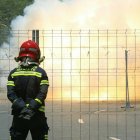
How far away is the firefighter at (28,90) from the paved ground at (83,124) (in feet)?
11.3

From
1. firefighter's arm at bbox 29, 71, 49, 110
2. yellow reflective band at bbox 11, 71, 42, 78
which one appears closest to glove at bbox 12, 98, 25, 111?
firefighter's arm at bbox 29, 71, 49, 110

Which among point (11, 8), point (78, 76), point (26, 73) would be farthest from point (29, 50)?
point (11, 8)

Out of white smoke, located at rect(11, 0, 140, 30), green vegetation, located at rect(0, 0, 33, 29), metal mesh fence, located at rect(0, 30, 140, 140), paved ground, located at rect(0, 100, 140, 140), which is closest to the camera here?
metal mesh fence, located at rect(0, 30, 140, 140)

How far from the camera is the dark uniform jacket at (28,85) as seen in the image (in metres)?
7.88

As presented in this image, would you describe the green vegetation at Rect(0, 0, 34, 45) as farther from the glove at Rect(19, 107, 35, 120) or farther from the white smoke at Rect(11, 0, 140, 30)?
the glove at Rect(19, 107, 35, 120)

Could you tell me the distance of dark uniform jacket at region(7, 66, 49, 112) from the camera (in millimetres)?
7879

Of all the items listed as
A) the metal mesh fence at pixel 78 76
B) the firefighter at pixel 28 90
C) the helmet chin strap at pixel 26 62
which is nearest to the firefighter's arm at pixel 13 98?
the firefighter at pixel 28 90

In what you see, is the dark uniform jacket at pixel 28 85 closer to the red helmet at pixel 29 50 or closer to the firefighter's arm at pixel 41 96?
the firefighter's arm at pixel 41 96

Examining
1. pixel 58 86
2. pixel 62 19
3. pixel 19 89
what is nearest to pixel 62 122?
pixel 58 86

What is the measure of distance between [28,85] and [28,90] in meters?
0.07

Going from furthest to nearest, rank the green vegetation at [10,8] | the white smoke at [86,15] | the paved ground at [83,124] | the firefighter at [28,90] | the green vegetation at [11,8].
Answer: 1. the green vegetation at [11,8]
2. the green vegetation at [10,8]
3. the white smoke at [86,15]
4. the paved ground at [83,124]
5. the firefighter at [28,90]

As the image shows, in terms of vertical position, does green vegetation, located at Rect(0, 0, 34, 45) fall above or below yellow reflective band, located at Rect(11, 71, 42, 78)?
above

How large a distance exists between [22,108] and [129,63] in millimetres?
6745

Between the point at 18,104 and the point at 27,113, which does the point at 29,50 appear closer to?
the point at 18,104
